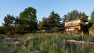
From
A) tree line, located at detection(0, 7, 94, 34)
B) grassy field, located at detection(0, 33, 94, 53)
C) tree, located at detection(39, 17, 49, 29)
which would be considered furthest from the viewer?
tree, located at detection(39, 17, 49, 29)

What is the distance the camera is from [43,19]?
1549 inches

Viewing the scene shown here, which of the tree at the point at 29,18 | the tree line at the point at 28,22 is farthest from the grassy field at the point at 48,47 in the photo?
the tree at the point at 29,18

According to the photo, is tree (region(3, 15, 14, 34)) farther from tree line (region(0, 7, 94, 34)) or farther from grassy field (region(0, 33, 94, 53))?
grassy field (region(0, 33, 94, 53))

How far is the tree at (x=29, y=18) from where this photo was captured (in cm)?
3417

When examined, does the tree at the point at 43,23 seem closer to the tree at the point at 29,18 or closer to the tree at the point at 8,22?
the tree at the point at 29,18

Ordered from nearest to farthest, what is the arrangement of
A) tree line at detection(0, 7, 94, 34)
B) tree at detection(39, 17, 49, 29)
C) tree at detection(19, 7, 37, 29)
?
tree line at detection(0, 7, 94, 34) < tree at detection(19, 7, 37, 29) < tree at detection(39, 17, 49, 29)

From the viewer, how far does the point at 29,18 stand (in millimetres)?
36156

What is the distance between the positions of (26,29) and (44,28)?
183 inches

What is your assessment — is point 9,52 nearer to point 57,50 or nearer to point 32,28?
point 57,50

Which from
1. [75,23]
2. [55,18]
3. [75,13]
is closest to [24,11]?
[55,18]

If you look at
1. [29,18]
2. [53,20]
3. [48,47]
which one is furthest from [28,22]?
[48,47]

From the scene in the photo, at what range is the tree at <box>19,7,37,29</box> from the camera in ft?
112

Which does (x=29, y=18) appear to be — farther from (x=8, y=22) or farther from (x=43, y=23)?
(x=8, y=22)

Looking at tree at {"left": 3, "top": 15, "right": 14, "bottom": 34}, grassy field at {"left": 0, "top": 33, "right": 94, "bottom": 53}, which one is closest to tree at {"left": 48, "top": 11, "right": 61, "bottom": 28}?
tree at {"left": 3, "top": 15, "right": 14, "bottom": 34}
